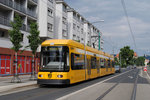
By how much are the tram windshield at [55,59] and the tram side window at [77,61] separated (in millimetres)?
830

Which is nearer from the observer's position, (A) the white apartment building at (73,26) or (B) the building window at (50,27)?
(B) the building window at (50,27)

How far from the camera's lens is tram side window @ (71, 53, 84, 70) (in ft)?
43.8

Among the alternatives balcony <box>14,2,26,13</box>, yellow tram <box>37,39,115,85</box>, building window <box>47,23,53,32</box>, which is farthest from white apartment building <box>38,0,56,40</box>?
yellow tram <box>37,39,115,85</box>

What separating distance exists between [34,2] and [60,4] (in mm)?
10708

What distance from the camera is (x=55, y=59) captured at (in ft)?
40.7

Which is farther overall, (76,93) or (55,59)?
(55,59)

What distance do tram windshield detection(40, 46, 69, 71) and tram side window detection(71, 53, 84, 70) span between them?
83cm

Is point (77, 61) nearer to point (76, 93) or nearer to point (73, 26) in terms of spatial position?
point (76, 93)

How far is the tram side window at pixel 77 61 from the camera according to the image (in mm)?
13344

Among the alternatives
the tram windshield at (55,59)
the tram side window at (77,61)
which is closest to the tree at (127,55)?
the tram side window at (77,61)

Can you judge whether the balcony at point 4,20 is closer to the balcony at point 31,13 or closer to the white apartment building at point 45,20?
the balcony at point 31,13

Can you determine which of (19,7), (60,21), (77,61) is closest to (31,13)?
(19,7)

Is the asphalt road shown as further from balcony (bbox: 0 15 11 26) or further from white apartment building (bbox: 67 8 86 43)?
white apartment building (bbox: 67 8 86 43)

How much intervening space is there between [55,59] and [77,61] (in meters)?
2.31
